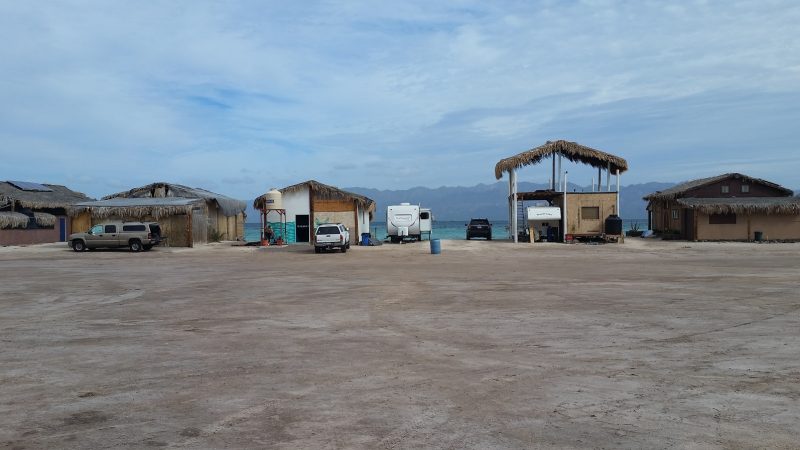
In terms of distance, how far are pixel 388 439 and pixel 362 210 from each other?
123 ft

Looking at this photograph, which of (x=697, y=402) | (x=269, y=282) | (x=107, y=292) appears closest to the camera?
(x=697, y=402)

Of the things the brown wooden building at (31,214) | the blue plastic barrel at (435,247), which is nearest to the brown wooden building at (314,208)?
the blue plastic barrel at (435,247)

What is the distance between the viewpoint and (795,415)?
589cm

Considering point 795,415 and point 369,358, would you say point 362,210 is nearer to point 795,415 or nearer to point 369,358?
point 369,358

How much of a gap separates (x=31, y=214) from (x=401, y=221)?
26.7m

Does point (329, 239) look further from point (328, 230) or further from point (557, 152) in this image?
point (557, 152)

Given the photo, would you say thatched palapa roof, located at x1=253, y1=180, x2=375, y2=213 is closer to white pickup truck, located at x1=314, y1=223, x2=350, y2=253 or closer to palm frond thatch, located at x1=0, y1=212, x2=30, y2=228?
white pickup truck, located at x1=314, y1=223, x2=350, y2=253

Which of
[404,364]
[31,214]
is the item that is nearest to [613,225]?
[404,364]

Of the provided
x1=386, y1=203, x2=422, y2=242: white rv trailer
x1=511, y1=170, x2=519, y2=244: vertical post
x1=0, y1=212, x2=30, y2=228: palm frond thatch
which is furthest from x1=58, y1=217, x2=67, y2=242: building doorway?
x1=511, y1=170, x2=519, y2=244: vertical post

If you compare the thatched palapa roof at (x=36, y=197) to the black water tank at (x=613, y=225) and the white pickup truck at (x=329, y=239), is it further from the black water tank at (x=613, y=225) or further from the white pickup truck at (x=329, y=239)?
the black water tank at (x=613, y=225)

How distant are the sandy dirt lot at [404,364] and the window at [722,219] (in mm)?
23438

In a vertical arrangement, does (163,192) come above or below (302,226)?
above

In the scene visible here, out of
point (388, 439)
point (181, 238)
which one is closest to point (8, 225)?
point (181, 238)

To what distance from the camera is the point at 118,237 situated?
35.2m
